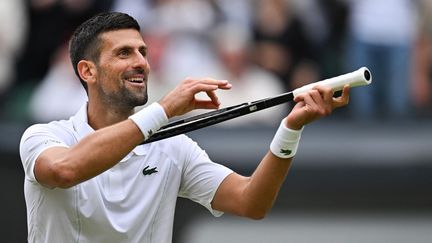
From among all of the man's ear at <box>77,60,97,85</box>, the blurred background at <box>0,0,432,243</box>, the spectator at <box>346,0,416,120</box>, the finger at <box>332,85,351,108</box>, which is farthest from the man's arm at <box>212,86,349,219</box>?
the spectator at <box>346,0,416,120</box>

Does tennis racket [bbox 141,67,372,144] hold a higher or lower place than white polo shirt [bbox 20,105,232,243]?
higher

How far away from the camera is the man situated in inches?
220

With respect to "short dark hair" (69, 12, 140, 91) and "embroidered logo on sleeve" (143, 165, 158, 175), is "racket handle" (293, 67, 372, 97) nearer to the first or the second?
"embroidered logo on sleeve" (143, 165, 158, 175)

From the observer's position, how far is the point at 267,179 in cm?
604

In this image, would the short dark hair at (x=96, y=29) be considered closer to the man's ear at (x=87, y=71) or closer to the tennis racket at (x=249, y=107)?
the man's ear at (x=87, y=71)

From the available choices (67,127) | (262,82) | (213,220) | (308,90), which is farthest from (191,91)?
(262,82)

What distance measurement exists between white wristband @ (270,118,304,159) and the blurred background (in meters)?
4.38

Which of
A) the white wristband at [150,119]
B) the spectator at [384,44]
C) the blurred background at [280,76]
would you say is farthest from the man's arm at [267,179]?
the spectator at [384,44]

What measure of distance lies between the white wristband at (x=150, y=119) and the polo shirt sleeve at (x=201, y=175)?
0.74 meters

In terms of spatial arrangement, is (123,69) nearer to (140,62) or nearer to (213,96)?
(140,62)

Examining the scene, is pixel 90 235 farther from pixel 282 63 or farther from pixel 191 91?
pixel 282 63

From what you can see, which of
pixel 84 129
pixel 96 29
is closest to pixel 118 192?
pixel 84 129

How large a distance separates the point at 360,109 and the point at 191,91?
5.97 meters

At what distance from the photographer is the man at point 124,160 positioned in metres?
5.60
